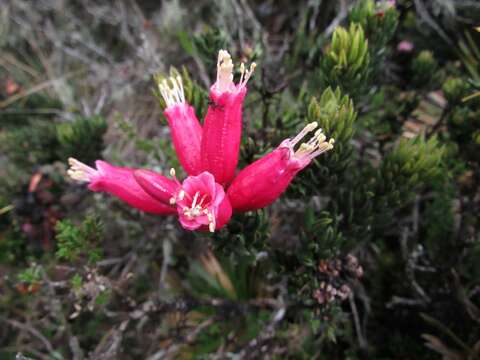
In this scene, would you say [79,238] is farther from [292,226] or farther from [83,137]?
[292,226]

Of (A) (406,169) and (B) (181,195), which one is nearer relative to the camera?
(B) (181,195)

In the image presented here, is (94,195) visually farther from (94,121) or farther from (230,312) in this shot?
(230,312)

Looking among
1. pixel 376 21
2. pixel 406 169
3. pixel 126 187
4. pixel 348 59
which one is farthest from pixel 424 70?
pixel 126 187

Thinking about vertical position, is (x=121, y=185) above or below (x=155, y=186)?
above

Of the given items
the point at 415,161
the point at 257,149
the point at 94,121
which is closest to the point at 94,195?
the point at 94,121

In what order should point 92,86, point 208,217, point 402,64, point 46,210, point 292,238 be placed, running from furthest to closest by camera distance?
point 92,86
point 402,64
point 46,210
point 292,238
point 208,217
